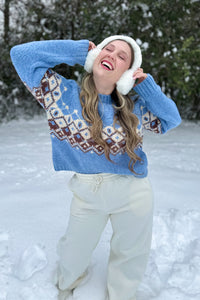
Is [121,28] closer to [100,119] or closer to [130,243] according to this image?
[100,119]

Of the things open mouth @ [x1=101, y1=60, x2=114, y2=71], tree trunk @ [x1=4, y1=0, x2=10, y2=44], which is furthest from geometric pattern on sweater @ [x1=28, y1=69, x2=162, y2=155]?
tree trunk @ [x1=4, y1=0, x2=10, y2=44]

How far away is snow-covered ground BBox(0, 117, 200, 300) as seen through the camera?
5.57 ft

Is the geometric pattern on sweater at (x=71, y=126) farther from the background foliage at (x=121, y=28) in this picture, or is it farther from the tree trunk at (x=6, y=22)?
the tree trunk at (x=6, y=22)

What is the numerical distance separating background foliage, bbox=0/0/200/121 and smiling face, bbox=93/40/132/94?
3.99m

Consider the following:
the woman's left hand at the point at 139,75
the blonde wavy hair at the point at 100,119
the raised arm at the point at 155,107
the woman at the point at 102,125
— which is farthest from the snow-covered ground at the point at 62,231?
the woman's left hand at the point at 139,75

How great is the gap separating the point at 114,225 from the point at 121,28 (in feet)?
16.1

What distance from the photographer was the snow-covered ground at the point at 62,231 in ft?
5.57

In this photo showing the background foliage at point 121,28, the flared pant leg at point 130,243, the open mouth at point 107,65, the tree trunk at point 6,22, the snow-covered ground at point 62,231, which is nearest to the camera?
the open mouth at point 107,65

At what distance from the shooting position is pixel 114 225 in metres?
1.54

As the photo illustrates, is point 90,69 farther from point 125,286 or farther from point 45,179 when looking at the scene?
point 45,179

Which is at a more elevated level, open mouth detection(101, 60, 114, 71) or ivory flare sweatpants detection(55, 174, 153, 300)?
open mouth detection(101, 60, 114, 71)

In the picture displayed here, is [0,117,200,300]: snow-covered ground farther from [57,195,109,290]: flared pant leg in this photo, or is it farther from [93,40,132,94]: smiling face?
[93,40,132,94]: smiling face

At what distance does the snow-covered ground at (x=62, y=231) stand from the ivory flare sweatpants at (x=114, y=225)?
0.17m

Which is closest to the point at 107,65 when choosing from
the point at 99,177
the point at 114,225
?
the point at 99,177
